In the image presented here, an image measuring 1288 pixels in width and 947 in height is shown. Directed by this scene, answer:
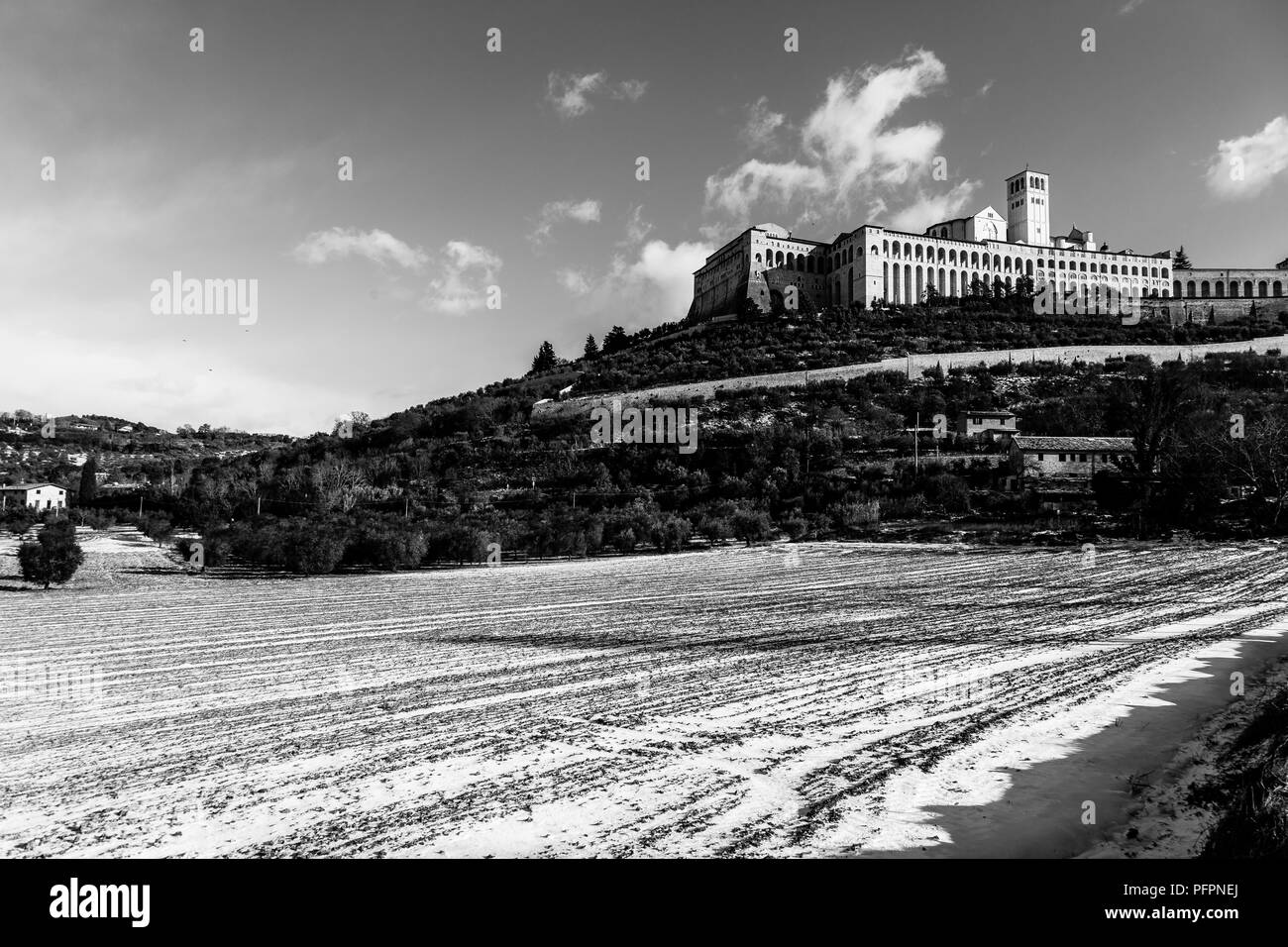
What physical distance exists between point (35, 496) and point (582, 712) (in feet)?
240

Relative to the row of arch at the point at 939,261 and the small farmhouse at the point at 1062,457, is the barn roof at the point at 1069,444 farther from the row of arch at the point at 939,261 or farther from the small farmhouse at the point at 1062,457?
the row of arch at the point at 939,261

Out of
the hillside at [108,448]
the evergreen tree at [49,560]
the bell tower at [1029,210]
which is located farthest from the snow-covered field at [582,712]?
the bell tower at [1029,210]

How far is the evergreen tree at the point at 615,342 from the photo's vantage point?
106m

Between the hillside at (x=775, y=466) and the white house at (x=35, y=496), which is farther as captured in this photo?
the white house at (x=35, y=496)

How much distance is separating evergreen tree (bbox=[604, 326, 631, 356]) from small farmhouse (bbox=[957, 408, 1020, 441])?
57709 millimetres

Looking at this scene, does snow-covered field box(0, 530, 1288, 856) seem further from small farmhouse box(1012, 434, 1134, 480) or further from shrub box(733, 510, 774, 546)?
small farmhouse box(1012, 434, 1134, 480)

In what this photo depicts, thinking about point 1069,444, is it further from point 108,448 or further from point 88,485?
point 108,448

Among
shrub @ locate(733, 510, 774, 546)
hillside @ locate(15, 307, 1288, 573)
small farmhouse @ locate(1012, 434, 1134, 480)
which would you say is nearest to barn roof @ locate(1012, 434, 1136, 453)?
small farmhouse @ locate(1012, 434, 1134, 480)

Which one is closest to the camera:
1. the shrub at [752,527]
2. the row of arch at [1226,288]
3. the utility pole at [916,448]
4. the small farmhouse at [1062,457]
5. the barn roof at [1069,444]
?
the shrub at [752,527]

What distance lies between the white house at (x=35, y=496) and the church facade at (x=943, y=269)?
73619 mm

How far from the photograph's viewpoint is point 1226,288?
350 ft

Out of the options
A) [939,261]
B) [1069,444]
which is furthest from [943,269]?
[1069,444]

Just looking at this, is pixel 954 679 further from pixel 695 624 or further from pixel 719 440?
pixel 719 440
